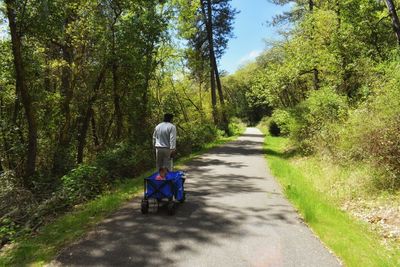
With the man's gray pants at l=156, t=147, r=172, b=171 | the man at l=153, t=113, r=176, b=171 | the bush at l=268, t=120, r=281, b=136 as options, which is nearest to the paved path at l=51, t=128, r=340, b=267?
the man's gray pants at l=156, t=147, r=172, b=171

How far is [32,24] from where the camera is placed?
12734 mm

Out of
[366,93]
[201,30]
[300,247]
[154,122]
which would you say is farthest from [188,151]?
[201,30]

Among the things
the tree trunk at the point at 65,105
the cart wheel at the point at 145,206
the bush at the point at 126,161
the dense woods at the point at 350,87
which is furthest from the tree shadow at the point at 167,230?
the tree trunk at the point at 65,105

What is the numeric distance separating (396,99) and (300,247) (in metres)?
6.94

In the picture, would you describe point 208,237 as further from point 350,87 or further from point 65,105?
point 350,87

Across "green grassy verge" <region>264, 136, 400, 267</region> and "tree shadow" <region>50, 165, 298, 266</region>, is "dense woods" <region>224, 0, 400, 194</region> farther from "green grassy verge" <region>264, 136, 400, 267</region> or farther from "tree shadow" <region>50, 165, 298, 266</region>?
"tree shadow" <region>50, 165, 298, 266</region>

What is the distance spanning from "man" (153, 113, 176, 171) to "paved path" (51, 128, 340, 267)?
1.09 meters

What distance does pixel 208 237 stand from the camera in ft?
20.9

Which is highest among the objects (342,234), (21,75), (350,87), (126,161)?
(21,75)

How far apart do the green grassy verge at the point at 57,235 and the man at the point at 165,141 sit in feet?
4.52

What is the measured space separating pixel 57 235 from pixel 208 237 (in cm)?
259

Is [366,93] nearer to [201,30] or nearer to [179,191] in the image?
[179,191]

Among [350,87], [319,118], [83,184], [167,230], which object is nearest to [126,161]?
[83,184]

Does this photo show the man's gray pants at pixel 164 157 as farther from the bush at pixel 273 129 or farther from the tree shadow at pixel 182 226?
the bush at pixel 273 129
